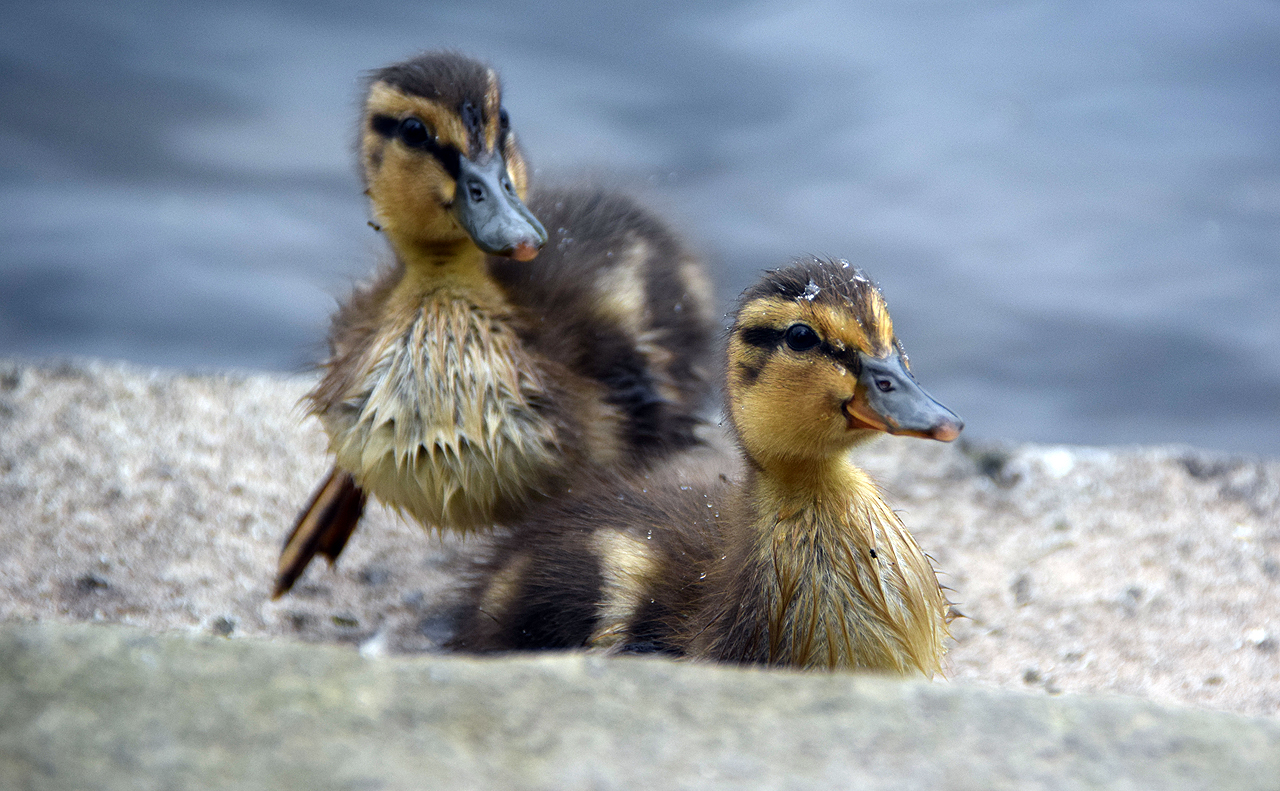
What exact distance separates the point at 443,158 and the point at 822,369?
830mm

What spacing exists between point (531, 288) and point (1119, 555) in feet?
4.68

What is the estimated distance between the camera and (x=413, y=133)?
1.96 metres

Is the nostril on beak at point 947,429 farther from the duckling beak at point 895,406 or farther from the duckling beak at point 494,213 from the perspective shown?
the duckling beak at point 494,213

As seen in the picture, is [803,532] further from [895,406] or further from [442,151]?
[442,151]

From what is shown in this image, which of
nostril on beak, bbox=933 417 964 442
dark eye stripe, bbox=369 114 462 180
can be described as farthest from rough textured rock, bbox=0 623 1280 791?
dark eye stripe, bbox=369 114 462 180

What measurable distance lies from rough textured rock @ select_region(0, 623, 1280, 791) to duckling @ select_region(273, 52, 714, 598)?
0.99 m

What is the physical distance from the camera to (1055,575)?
2.45 metres

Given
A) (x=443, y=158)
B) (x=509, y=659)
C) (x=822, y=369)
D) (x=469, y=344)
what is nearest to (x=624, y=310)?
(x=469, y=344)

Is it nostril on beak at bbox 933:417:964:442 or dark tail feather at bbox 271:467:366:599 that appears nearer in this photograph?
nostril on beak at bbox 933:417:964:442

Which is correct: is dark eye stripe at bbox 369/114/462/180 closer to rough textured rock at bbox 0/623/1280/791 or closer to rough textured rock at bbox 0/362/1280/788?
rough textured rock at bbox 0/362/1280/788

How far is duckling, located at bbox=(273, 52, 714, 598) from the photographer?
75.9 inches

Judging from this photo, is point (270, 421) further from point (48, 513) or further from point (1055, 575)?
point (1055, 575)

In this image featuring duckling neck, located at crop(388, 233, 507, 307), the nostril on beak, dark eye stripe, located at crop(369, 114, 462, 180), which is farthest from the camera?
duckling neck, located at crop(388, 233, 507, 307)

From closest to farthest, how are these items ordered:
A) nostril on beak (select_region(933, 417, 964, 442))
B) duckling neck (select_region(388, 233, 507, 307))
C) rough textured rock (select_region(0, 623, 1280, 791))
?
1. rough textured rock (select_region(0, 623, 1280, 791))
2. nostril on beak (select_region(933, 417, 964, 442))
3. duckling neck (select_region(388, 233, 507, 307))
